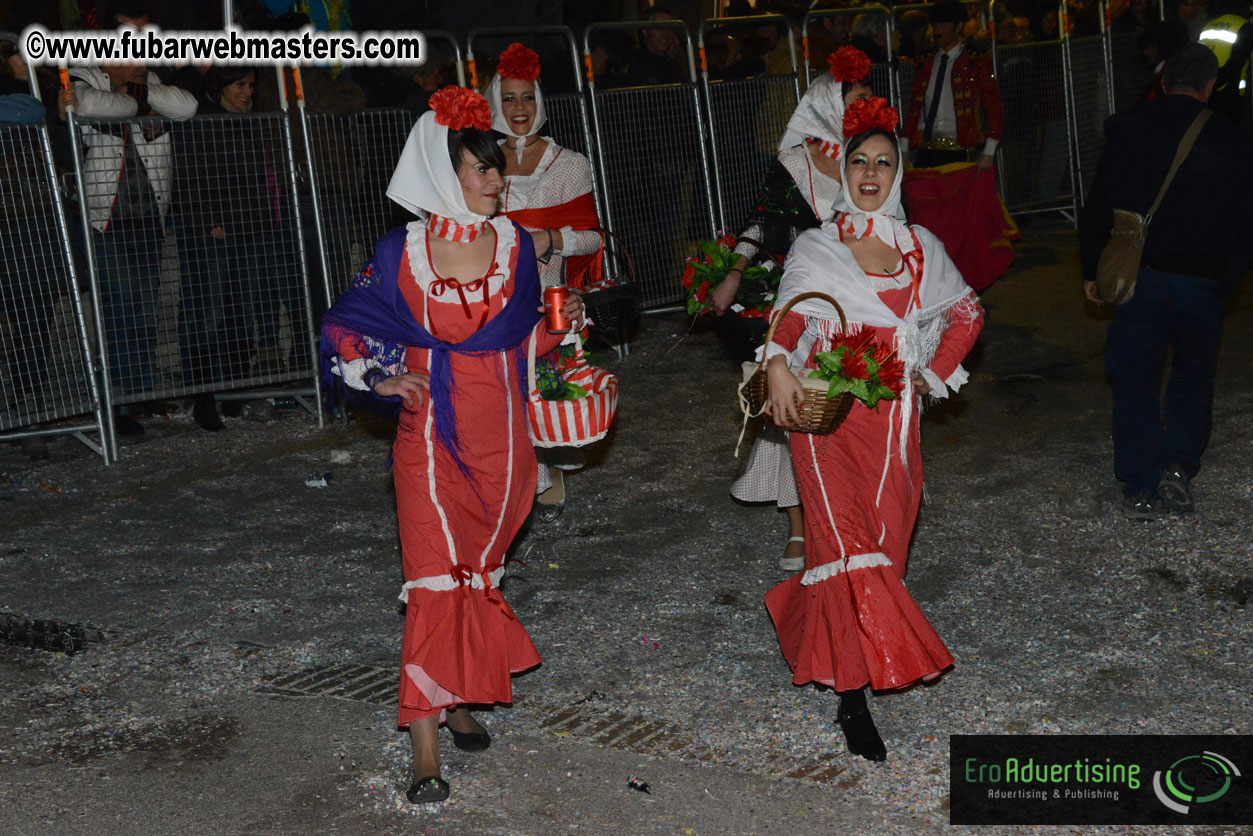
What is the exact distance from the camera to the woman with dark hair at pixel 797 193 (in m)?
6.12

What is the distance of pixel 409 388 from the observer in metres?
4.31

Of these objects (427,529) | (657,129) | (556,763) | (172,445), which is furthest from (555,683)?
(657,129)

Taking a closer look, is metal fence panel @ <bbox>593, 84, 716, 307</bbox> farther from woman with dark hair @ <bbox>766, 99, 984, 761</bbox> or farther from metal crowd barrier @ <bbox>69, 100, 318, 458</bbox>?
woman with dark hair @ <bbox>766, 99, 984, 761</bbox>

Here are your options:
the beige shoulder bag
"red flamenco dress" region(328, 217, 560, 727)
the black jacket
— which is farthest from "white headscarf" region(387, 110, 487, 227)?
the black jacket

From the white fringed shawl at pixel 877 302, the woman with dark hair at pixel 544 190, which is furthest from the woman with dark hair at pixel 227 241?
the white fringed shawl at pixel 877 302

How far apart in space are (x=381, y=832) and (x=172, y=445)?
5.19 m

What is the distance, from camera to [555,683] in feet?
17.0

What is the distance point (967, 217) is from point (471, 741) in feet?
18.3

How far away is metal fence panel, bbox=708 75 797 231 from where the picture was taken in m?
11.0

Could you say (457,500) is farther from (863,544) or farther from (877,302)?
(877,302)

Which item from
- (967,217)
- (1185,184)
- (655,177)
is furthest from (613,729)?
(655,177)

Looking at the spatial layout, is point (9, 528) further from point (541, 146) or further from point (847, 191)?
point (847, 191)

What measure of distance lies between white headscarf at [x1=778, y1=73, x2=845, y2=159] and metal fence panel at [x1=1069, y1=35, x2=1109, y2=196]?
8.81 m

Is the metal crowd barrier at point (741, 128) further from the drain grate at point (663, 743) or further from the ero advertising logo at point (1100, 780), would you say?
the ero advertising logo at point (1100, 780)
